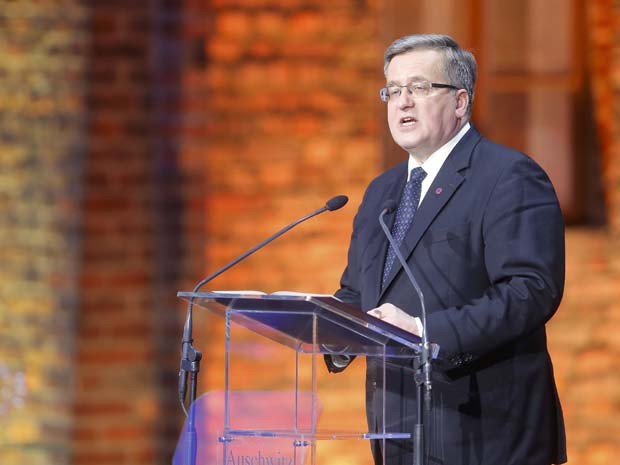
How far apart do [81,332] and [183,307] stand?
44cm

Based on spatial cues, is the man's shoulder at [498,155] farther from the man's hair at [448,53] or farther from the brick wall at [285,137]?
the brick wall at [285,137]

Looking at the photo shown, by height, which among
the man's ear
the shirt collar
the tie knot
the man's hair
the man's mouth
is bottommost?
the tie knot

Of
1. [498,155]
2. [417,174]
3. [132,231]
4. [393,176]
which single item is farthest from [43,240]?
[498,155]

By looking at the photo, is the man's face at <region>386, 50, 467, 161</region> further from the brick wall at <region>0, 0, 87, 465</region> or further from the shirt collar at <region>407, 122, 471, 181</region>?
the brick wall at <region>0, 0, 87, 465</region>

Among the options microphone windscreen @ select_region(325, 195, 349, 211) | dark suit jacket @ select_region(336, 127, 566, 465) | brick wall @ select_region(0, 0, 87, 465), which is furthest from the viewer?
brick wall @ select_region(0, 0, 87, 465)

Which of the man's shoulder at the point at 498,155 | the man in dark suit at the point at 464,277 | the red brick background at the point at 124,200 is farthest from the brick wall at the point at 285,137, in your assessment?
the man's shoulder at the point at 498,155

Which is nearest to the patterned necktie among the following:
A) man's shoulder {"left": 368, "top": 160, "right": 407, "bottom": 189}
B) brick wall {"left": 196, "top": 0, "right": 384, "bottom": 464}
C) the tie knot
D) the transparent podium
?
the tie knot

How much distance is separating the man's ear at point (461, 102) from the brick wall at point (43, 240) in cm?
222

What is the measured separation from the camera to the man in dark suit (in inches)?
108

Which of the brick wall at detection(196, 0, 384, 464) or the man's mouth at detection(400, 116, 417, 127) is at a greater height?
the brick wall at detection(196, 0, 384, 464)

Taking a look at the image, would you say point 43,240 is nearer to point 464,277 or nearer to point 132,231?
point 132,231

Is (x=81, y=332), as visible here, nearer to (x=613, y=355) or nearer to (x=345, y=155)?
(x=345, y=155)

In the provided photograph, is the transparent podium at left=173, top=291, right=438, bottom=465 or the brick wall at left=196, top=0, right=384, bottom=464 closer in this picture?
the transparent podium at left=173, top=291, right=438, bottom=465

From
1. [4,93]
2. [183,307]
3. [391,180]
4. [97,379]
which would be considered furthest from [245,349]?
[391,180]
